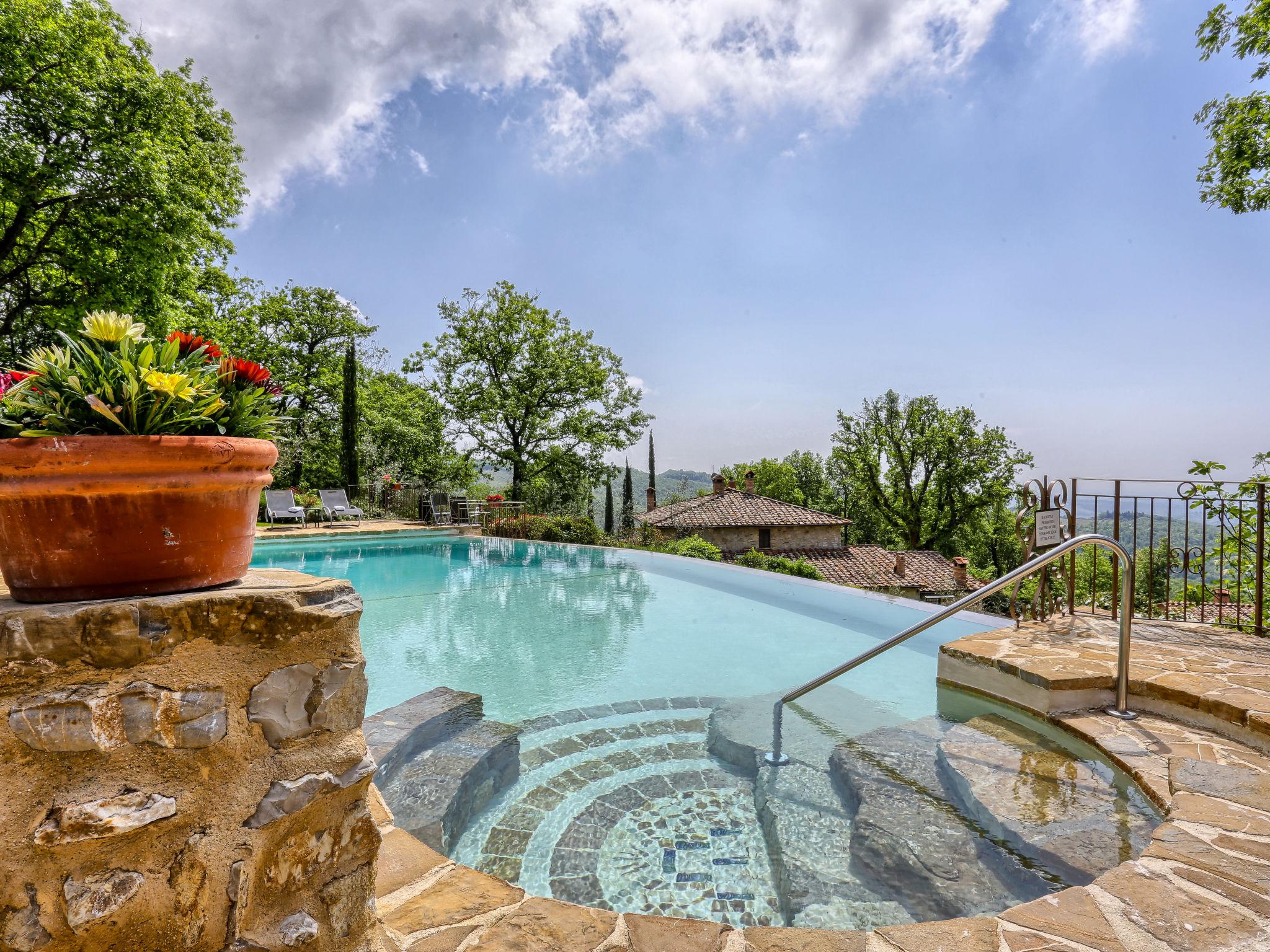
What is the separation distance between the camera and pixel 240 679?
978 mm

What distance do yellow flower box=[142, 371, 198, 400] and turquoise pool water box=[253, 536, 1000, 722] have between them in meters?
3.16

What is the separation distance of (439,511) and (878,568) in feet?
59.6

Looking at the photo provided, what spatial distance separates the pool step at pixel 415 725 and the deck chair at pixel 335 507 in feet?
41.8

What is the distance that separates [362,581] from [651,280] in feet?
35.3

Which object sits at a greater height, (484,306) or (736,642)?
(484,306)

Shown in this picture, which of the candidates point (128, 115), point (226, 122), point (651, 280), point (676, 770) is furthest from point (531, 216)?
point (676, 770)

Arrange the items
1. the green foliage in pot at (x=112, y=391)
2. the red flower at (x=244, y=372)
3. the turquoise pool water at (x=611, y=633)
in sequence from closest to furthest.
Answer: the green foliage in pot at (x=112, y=391), the red flower at (x=244, y=372), the turquoise pool water at (x=611, y=633)

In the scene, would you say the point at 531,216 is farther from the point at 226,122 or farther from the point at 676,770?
the point at 676,770

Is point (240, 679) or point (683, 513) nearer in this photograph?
point (240, 679)

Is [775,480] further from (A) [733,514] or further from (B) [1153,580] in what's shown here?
(B) [1153,580]

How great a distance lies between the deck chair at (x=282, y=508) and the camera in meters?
13.4

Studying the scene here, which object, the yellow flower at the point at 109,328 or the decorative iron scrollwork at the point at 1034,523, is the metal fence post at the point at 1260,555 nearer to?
the decorative iron scrollwork at the point at 1034,523

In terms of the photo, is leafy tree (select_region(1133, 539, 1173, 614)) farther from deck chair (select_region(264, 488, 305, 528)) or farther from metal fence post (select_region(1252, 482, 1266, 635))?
deck chair (select_region(264, 488, 305, 528))

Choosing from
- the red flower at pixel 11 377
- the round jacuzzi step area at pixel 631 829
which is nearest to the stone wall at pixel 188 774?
the red flower at pixel 11 377
